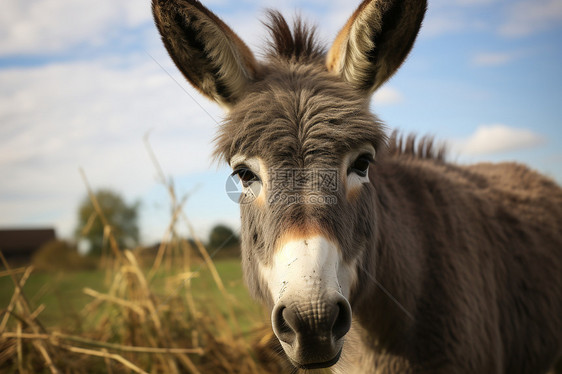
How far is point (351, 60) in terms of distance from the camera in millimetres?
2475

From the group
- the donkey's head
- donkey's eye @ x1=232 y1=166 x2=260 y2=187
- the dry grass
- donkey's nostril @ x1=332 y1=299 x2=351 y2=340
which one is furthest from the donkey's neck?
the dry grass

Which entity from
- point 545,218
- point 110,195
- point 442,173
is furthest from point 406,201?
point 110,195

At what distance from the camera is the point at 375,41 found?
243 cm

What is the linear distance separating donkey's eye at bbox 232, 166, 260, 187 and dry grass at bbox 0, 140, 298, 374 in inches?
58.7

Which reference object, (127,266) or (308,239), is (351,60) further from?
(127,266)

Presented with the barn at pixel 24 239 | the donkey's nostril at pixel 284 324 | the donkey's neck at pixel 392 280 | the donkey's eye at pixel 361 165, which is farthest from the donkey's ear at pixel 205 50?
the barn at pixel 24 239

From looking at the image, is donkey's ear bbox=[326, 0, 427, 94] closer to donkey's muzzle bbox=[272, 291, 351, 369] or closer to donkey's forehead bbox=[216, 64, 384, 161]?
donkey's forehead bbox=[216, 64, 384, 161]

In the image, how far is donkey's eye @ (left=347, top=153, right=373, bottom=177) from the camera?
2.13 m

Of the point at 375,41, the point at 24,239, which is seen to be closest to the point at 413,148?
the point at 375,41

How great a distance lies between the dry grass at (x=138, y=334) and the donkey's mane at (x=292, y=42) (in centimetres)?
204

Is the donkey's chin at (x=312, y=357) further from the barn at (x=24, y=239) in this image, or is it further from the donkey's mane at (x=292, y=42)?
the barn at (x=24, y=239)

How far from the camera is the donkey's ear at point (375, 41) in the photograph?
229cm

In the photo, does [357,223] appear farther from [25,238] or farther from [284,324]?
[25,238]

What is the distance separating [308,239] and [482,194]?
2710mm
